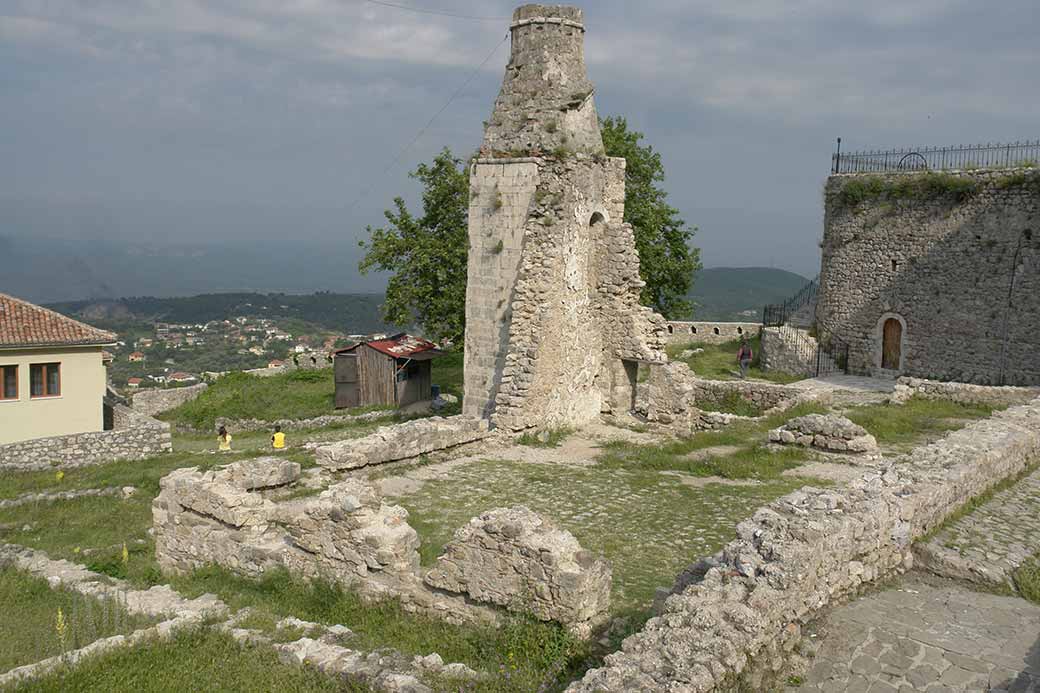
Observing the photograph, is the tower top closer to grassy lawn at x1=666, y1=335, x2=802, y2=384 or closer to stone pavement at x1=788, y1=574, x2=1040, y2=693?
grassy lawn at x1=666, y1=335, x2=802, y2=384

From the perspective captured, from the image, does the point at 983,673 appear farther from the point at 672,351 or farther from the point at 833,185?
the point at 672,351

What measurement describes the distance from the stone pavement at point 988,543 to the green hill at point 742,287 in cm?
8239

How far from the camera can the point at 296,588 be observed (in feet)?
28.2

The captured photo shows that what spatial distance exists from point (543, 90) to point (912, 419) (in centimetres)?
969

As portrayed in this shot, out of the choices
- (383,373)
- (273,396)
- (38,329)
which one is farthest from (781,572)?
(273,396)

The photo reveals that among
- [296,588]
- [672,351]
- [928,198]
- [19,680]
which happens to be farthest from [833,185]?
[19,680]

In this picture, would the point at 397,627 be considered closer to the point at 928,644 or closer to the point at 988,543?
the point at 928,644

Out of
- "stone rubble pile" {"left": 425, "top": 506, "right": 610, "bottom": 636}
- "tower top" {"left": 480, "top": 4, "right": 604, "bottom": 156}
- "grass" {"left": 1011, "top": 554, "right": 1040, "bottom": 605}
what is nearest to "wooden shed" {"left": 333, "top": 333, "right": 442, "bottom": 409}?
"tower top" {"left": 480, "top": 4, "right": 604, "bottom": 156}

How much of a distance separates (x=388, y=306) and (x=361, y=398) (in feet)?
12.3

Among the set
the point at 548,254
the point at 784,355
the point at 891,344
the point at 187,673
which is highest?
the point at 548,254

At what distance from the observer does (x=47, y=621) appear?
347 inches

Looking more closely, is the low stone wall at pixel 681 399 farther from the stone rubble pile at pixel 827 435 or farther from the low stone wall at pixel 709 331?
the low stone wall at pixel 709 331

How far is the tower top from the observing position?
1591 cm

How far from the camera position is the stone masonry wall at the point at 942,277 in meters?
23.4
